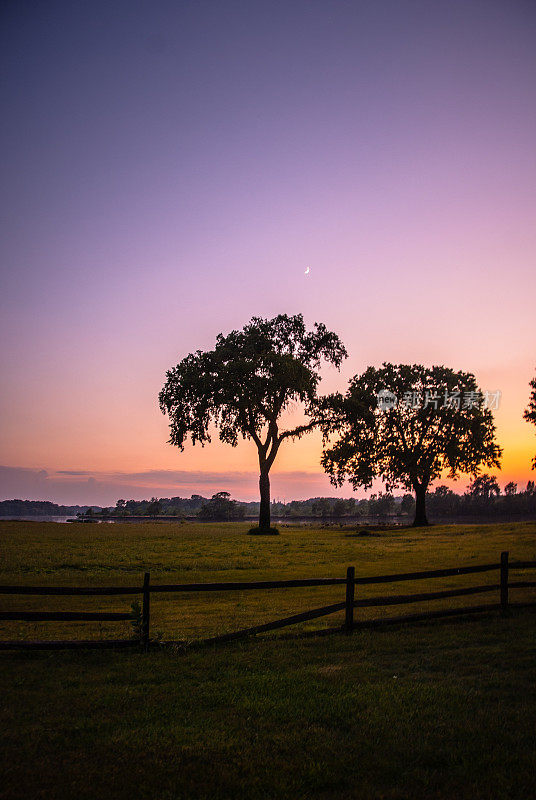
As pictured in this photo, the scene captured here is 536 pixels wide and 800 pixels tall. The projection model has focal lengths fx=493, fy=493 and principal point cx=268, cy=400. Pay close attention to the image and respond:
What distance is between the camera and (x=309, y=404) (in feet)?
168

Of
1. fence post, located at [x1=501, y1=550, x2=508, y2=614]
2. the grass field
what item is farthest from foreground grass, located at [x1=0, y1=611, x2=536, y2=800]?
fence post, located at [x1=501, y1=550, x2=508, y2=614]

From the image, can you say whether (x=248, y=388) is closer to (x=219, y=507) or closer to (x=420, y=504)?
(x=420, y=504)

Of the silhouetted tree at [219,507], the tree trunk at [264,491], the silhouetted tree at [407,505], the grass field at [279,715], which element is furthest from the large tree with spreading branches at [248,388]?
the silhouetted tree at [407,505]

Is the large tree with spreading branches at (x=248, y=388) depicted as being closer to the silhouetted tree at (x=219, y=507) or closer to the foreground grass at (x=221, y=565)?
the foreground grass at (x=221, y=565)

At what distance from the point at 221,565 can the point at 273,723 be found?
19659 millimetres

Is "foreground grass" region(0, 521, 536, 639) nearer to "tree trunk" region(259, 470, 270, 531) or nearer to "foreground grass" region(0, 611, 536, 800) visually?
"foreground grass" region(0, 611, 536, 800)

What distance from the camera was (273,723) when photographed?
24.2 ft

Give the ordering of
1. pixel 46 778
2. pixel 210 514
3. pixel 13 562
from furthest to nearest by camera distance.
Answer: pixel 210 514
pixel 13 562
pixel 46 778

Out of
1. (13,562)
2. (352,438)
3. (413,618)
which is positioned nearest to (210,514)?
(352,438)

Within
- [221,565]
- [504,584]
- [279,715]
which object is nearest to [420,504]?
[221,565]

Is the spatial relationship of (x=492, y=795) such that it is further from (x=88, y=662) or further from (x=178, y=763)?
(x=88, y=662)

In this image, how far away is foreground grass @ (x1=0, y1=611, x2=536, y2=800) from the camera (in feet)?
19.1

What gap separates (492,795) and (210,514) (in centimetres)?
12799

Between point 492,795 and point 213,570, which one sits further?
point 213,570
